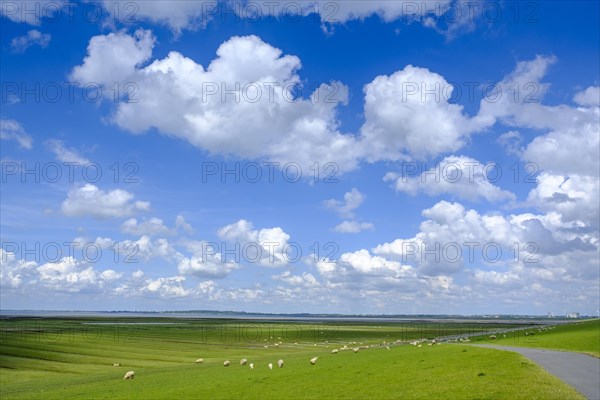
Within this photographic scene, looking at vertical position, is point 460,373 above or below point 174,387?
above

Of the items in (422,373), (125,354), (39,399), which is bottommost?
(125,354)

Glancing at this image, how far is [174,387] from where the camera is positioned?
4438 centimetres

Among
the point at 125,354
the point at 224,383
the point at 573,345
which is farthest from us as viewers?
the point at 125,354

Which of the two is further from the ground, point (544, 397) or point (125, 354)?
point (544, 397)

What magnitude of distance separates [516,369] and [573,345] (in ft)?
121

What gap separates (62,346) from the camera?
11531 cm

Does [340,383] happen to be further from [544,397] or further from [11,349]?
[11,349]

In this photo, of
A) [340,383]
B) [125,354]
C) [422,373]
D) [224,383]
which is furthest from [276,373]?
[125,354]

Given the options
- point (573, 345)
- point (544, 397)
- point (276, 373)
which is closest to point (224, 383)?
point (276, 373)

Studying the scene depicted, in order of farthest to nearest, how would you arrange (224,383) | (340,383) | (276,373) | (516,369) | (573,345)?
(573,345), (276,373), (224,383), (340,383), (516,369)

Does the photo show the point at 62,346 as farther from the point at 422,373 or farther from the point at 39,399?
the point at 422,373

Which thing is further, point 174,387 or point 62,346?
point 62,346

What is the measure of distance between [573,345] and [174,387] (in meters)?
51.5

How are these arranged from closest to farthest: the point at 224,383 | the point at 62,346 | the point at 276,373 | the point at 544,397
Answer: the point at 544,397
the point at 224,383
the point at 276,373
the point at 62,346
